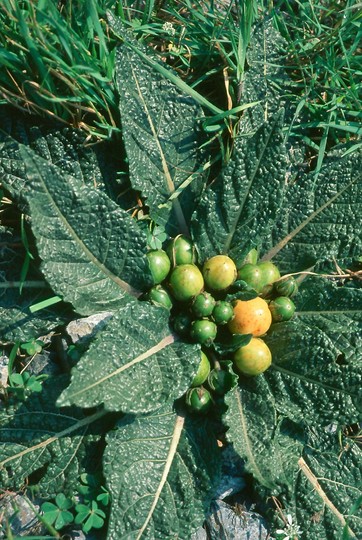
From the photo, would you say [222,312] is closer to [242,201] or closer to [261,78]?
[242,201]

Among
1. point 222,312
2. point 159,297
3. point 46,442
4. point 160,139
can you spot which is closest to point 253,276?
point 222,312

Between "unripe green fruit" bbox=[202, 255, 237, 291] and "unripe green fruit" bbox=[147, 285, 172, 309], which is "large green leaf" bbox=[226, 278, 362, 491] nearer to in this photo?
"unripe green fruit" bbox=[202, 255, 237, 291]

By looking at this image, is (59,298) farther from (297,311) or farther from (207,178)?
(297,311)

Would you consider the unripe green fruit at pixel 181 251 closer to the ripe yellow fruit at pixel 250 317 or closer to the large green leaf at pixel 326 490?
the ripe yellow fruit at pixel 250 317

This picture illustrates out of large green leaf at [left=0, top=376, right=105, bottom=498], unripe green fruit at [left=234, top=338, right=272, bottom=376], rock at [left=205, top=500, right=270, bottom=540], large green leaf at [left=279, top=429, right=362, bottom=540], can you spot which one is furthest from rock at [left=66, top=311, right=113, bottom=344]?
large green leaf at [left=279, top=429, right=362, bottom=540]

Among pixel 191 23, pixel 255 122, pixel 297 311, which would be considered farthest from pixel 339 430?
pixel 191 23

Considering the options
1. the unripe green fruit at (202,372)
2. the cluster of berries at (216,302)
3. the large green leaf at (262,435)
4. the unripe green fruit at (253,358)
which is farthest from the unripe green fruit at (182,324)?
the large green leaf at (262,435)

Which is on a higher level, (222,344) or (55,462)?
(222,344)
